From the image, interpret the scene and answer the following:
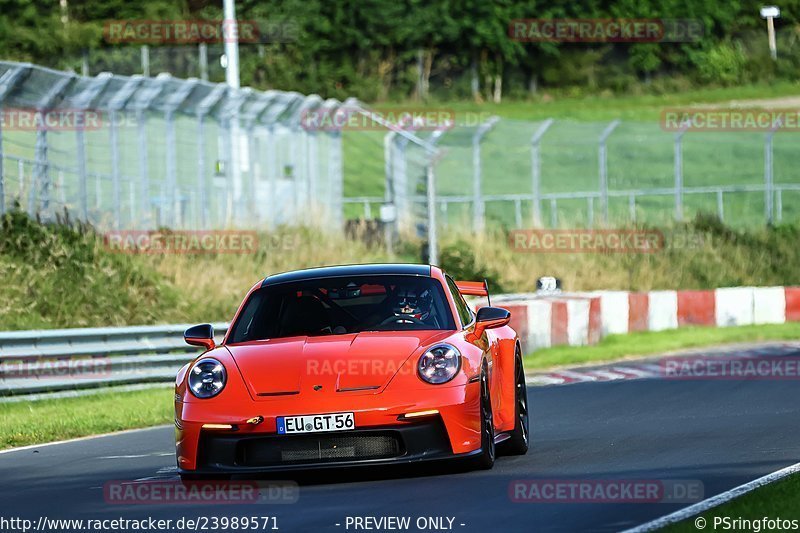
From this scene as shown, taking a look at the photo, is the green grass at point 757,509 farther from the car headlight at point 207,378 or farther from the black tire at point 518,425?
the car headlight at point 207,378

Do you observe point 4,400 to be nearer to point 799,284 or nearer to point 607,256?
point 607,256

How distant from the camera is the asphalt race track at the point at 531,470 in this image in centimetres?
800

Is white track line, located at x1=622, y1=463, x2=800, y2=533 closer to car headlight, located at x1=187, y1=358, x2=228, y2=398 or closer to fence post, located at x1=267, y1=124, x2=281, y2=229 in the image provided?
car headlight, located at x1=187, y1=358, x2=228, y2=398

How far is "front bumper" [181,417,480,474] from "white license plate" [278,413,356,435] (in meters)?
0.04

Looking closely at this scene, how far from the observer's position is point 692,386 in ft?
54.5

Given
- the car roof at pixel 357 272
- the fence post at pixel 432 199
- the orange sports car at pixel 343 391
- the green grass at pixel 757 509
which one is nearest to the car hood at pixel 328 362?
the orange sports car at pixel 343 391

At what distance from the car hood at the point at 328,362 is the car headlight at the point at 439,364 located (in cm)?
8

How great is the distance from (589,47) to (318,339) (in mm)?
62171

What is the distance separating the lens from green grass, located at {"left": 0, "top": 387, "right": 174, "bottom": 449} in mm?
14227

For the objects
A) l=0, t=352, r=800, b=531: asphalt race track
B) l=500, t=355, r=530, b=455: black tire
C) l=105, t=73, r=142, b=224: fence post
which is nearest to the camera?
l=0, t=352, r=800, b=531: asphalt race track

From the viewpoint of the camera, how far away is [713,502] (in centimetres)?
802

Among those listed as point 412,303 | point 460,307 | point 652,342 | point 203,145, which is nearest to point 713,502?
point 412,303

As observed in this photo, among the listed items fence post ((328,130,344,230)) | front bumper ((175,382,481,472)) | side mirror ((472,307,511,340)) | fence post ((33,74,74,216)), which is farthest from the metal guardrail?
fence post ((328,130,344,230))

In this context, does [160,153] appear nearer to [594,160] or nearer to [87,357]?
[87,357]
